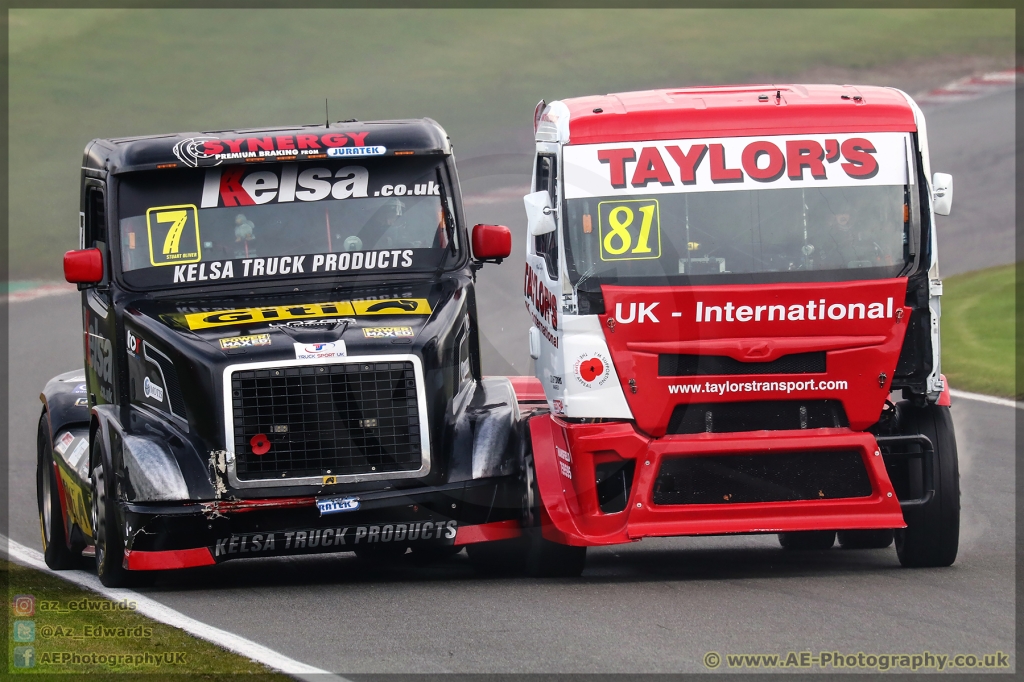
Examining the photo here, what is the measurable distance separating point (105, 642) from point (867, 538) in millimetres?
5734

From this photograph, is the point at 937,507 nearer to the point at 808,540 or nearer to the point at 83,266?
the point at 808,540

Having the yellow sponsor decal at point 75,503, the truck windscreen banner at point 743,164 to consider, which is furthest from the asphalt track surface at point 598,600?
the truck windscreen banner at point 743,164

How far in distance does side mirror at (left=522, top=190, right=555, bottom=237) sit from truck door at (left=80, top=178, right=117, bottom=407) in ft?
9.85

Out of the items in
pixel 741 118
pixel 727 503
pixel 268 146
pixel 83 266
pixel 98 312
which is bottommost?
pixel 727 503

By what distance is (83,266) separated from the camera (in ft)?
34.9

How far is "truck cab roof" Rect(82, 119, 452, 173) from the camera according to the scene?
10914 millimetres

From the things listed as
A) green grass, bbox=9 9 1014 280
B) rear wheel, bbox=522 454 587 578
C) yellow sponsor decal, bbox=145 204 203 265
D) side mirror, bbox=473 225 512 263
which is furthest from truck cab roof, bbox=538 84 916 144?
green grass, bbox=9 9 1014 280

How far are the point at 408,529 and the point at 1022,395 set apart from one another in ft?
40.8

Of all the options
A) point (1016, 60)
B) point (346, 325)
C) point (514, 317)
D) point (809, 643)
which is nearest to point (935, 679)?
point (809, 643)

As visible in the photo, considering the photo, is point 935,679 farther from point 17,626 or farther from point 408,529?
point 17,626

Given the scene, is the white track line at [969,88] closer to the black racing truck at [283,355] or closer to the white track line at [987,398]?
the white track line at [987,398]

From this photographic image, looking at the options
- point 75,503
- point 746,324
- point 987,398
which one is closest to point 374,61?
point 987,398

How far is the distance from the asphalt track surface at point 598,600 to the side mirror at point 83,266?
2.19m

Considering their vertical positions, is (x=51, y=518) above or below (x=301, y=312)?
below
